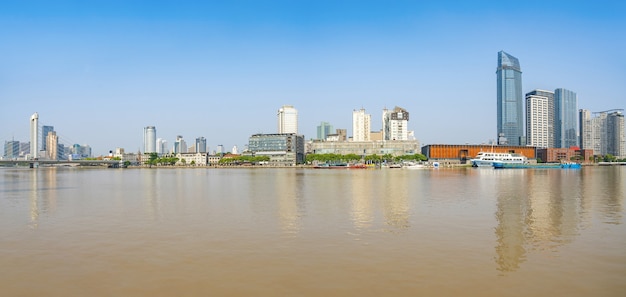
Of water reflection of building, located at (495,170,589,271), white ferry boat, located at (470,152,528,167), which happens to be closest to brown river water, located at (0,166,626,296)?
water reflection of building, located at (495,170,589,271)

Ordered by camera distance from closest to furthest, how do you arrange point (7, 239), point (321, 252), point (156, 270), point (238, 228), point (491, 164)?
point (156, 270) → point (321, 252) → point (7, 239) → point (238, 228) → point (491, 164)

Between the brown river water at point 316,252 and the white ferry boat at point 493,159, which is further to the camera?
the white ferry boat at point 493,159

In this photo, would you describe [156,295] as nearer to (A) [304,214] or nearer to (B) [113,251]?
(B) [113,251]

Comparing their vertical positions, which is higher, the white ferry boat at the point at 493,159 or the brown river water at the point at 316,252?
the white ferry boat at the point at 493,159

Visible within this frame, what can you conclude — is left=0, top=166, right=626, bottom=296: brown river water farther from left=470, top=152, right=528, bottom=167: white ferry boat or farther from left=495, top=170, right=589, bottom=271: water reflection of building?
left=470, top=152, right=528, bottom=167: white ferry boat

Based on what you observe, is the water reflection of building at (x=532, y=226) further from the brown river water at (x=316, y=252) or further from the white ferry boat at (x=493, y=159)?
the white ferry boat at (x=493, y=159)

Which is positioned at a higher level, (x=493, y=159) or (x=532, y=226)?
(x=493, y=159)

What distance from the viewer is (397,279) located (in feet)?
44.0

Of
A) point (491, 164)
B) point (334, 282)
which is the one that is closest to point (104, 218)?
point (334, 282)

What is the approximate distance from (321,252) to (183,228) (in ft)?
29.8

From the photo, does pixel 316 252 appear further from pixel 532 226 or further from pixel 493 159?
pixel 493 159

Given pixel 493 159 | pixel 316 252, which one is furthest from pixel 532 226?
pixel 493 159

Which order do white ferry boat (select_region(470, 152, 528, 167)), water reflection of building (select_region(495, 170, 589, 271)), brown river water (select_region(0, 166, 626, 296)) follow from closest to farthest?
brown river water (select_region(0, 166, 626, 296)), water reflection of building (select_region(495, 170, 589, 271)), white ferry boat (select_region(470, 152, 528, 167))

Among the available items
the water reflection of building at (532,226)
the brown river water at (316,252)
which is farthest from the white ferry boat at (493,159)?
the brown river water at (316,252)
